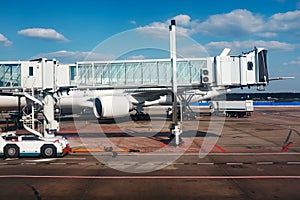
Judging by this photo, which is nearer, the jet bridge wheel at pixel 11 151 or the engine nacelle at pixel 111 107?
the jet bridge wheel at pixel 11 151

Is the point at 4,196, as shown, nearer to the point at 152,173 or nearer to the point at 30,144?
the point at 152,173

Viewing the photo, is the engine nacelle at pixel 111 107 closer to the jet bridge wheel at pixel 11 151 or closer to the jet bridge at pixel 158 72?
the jet bridge at pixel 158 72

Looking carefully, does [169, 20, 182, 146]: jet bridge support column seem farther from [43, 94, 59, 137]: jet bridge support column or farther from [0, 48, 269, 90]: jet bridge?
[43, 94, 59, 137]: jet bridge support column

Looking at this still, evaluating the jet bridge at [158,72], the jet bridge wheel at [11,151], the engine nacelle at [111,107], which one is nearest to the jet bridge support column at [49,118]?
the jet bridge at [158,72]

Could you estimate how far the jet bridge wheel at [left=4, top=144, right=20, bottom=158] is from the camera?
1698 cm

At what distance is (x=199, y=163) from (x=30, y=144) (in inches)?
375

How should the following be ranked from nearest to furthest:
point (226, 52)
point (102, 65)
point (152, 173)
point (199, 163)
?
point (152, 173), point (199, 163), point (102, 65), point (226, 52)

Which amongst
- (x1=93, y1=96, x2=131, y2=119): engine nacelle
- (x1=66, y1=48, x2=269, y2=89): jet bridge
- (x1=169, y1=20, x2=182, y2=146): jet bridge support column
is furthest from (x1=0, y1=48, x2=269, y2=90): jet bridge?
(x1=93, y1=96, x2=131, y2=119): engine nacelle

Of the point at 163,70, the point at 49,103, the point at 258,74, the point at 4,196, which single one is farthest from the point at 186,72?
the point at 4,196

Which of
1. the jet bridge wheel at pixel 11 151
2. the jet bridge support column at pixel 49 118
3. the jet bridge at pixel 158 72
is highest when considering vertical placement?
the jet bridge at pixel 158 72

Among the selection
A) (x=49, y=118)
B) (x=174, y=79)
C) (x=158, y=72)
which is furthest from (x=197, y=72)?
(x=49, y=118)

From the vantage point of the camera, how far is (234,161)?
15.7 m

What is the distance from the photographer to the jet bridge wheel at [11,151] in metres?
17.0

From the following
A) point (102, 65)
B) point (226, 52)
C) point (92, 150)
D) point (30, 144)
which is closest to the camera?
point (30, 144)
